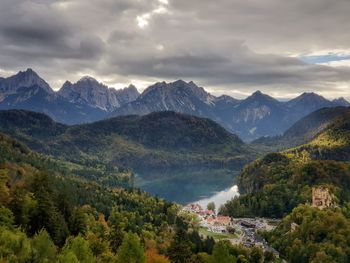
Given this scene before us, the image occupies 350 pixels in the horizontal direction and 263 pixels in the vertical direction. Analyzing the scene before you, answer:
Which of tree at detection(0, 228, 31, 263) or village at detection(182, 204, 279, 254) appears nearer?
tree at detection(0, 228, 31, 263)

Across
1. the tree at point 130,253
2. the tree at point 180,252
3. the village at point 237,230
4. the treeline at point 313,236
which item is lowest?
the village at point 237,230

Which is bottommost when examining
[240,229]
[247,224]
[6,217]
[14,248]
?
[240,229]

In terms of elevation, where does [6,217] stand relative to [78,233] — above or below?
above

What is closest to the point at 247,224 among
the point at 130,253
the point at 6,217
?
the point at 130,253

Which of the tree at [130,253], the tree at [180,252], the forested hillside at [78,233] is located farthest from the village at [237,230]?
the tree at [130,253]

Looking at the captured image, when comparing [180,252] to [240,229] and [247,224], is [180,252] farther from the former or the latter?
[247,224]

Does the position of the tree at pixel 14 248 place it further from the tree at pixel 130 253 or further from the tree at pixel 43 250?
the tree at pixel 130 253

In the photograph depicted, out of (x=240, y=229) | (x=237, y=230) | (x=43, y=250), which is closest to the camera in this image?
(x=43, y=250)

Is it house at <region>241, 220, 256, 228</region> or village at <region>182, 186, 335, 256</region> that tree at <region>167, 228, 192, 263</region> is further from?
house at <region>241, 220, 256, 228</region>

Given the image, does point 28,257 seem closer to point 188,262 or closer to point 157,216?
point 188,262

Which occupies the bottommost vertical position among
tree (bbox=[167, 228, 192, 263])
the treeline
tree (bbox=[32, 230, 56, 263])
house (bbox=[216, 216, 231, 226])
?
house (bbox=[216, 216, 231, 226])

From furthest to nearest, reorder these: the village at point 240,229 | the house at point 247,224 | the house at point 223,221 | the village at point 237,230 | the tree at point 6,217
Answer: the house at point 247,224 < the house at point 223,221 < the village at point 240,229 < the village at point 237,230 < the tree at point 6,217

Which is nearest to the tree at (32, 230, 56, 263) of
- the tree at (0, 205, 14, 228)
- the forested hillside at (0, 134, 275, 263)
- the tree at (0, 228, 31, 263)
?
the forested hillside at (0, 134, 275, 263)

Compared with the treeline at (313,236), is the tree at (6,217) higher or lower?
higher
